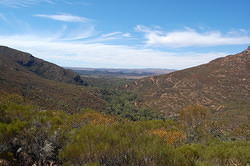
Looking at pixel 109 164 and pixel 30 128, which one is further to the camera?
pixel 30 128

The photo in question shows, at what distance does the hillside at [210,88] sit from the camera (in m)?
108

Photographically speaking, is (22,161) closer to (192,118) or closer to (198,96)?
(192,118)

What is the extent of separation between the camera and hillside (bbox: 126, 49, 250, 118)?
10769cm

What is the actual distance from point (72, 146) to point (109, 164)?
2.57m

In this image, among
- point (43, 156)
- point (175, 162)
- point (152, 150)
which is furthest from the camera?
point (43, 156)

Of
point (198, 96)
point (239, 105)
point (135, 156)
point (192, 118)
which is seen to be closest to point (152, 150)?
point (135, 156)

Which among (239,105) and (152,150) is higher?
(152,150)

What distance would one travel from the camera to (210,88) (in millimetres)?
125562

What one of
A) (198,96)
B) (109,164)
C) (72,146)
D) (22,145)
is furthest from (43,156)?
(198,96)

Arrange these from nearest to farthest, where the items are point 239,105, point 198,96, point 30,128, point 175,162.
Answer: point 175,162
point 30,128
point 239,105
point 198,96

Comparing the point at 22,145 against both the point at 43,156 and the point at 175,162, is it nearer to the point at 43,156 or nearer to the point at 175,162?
the point at 43,156

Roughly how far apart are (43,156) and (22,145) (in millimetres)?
1801

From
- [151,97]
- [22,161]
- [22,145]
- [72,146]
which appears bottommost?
[151,97]

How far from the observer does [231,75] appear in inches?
5251
